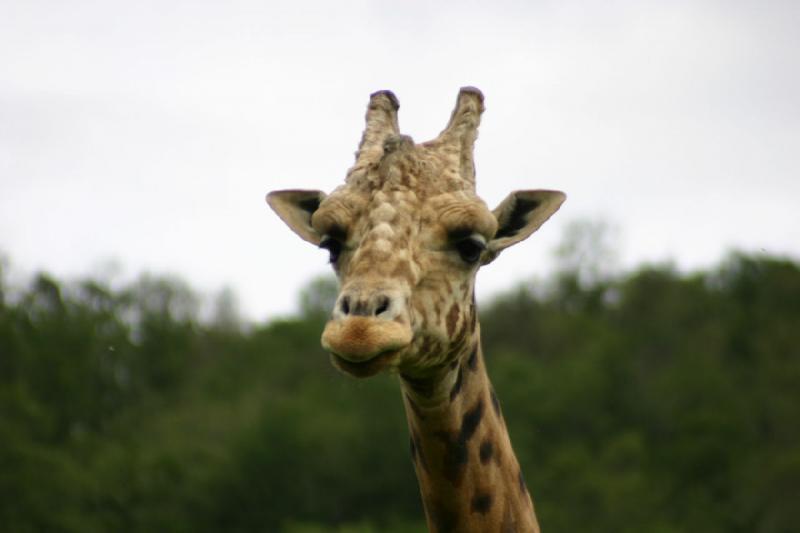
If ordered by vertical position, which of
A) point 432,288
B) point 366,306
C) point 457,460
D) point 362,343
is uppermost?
point 432,288

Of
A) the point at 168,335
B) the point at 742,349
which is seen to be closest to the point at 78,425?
the point at 168,335

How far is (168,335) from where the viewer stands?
85250 mm

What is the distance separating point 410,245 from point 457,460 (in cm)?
163

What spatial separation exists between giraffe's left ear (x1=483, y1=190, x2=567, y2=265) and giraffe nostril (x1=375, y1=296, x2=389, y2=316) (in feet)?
6.04

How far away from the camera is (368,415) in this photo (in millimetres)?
89250

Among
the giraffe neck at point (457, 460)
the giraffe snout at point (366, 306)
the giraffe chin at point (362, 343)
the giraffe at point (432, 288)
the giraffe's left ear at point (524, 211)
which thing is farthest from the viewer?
the giraffe's left ear at point (524, 211)

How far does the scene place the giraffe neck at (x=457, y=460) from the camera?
9.29 m

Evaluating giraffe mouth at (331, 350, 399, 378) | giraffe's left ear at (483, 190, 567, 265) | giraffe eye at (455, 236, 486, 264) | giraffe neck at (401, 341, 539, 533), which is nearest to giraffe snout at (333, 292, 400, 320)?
giraffe mouth at (331, 350, 399, 378)

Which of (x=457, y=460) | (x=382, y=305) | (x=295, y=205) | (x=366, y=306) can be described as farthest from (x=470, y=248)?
(x=295, y=205)

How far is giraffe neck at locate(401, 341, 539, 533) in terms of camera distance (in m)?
9.29

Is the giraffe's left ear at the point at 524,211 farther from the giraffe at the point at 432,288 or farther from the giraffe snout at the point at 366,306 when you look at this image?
the giraffe snout at the point at 366,306

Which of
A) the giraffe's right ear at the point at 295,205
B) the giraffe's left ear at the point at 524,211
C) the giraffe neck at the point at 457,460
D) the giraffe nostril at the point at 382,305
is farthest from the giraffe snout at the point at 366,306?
the giraffe's right ear at the point at 295,205

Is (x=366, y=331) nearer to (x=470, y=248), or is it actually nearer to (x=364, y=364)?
(x=364, y=364)

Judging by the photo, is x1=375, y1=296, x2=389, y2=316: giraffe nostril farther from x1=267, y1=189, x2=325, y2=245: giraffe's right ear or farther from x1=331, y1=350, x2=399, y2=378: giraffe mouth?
x1=267, y1=189, x2=325, y2=245: giraffe's right ear
